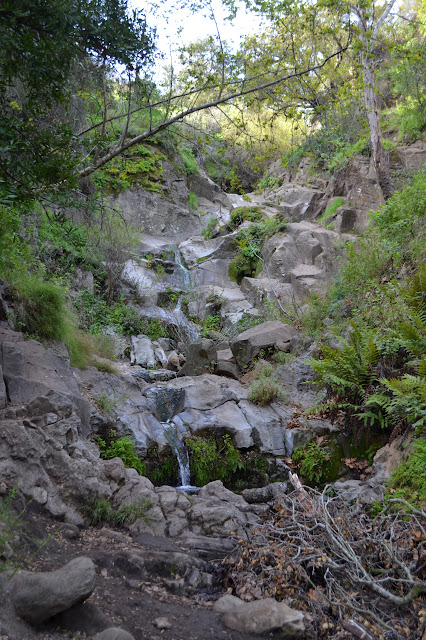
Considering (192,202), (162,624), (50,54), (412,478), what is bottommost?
(412,478)

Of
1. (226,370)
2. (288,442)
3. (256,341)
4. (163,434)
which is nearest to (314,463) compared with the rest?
(288,442)

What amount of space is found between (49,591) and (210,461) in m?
5.63

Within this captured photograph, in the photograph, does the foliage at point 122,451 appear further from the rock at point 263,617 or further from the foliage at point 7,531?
the rock at point 263,617

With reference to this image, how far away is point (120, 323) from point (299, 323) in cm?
574

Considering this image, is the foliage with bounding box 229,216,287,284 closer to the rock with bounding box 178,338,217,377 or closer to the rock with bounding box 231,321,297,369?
the rock with bounding box 231,321,297,369

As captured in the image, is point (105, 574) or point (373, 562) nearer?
point (105, 574)

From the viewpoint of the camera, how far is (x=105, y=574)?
387cm

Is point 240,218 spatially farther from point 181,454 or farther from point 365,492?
point 365,492

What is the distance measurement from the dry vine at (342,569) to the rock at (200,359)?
20.3 feet

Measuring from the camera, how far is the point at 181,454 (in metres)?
8.30

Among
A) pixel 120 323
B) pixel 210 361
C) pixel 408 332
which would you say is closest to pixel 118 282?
pixel 120 323

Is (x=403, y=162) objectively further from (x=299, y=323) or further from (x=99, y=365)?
(x=99, y=365)

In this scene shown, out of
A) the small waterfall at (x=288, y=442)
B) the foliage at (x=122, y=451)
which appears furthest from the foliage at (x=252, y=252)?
the foliage at (x=122, y=451)

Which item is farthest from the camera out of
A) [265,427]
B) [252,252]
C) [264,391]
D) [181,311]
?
[252,252]
